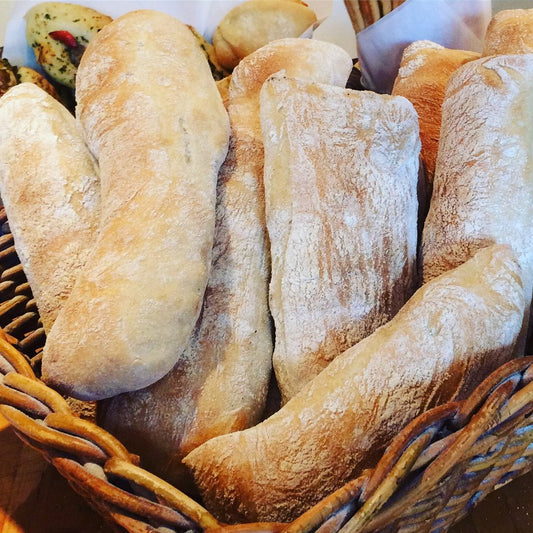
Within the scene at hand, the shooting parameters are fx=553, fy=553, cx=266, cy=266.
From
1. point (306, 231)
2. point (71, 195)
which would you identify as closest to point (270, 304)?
point (306, 231)

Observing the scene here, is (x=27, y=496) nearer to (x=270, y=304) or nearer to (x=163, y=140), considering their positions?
(x=270, y=304)

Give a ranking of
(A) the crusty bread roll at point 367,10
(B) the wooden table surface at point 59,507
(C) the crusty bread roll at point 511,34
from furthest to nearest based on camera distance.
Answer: (A) the crusty bread roll at point 367,10
(C) the crusty bread roll at point 511,34
(B) the wooden table surface at point 59,507

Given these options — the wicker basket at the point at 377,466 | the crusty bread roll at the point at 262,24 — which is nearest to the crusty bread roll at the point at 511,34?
the crusty bread roll at the point at 262,24

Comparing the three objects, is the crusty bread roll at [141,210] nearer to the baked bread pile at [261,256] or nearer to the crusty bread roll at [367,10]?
the baked bread pile at [261,256]

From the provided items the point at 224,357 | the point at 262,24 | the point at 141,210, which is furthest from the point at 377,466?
the point at 262,24

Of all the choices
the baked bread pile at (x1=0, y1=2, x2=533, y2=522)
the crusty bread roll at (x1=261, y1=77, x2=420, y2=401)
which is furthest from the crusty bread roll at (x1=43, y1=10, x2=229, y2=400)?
the crusty bread roll at (x1=261, y1=77, x2=420, y2=401)

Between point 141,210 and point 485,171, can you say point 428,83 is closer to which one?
point 485,171
